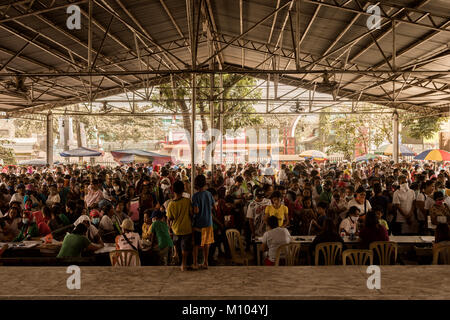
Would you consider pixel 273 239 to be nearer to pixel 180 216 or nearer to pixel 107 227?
pixel 180 216

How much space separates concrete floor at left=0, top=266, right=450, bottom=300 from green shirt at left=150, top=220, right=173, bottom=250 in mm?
2010

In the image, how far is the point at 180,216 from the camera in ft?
12.2

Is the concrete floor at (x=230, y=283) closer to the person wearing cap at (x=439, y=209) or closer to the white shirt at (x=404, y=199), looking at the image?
the person wearing cap at (x=439, y=209)

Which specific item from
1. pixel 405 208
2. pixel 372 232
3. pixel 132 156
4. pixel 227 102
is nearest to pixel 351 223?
pixel 372 232

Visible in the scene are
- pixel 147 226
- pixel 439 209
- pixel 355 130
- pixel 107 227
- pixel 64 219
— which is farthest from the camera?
pixel 355 130

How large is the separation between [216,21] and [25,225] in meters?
9.22

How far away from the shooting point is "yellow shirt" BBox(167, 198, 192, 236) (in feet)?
12.2

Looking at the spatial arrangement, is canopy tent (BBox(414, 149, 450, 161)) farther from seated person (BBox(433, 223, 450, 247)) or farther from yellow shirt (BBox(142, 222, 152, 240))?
yellow shirt (BBox(142, 222, 152, 240))

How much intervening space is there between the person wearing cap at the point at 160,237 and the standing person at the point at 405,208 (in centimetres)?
434

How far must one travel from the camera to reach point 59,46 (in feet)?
37.1

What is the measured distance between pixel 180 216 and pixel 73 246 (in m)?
1.96
